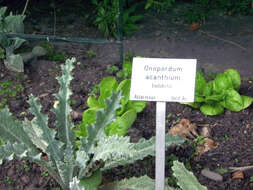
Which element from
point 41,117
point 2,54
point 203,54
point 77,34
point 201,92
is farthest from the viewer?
point 77,34

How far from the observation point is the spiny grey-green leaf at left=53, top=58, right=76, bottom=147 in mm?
1720

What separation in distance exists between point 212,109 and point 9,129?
124cm

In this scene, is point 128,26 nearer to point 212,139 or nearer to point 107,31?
point 107,31

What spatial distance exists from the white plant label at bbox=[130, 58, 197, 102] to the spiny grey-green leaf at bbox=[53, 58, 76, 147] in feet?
1.12

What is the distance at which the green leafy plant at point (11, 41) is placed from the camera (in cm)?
271

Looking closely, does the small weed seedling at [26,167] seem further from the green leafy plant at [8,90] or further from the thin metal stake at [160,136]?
the thin metal stake at [160,136]

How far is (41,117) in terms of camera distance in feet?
5.56

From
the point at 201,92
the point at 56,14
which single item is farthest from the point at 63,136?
the point at 56,14

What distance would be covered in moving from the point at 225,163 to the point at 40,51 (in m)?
1.68

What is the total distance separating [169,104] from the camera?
98.6 inches

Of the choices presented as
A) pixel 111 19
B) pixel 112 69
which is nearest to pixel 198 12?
pixel 111 19

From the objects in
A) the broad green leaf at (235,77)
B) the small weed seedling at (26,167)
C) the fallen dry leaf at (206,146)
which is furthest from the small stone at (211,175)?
the small weed seedling at (26,167)

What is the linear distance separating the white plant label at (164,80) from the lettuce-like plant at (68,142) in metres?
0.12

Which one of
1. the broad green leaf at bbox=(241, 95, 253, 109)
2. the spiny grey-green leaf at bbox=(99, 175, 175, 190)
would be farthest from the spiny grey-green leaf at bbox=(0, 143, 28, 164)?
the broad green leaf at bbox=(241, 95, 253, 109)
